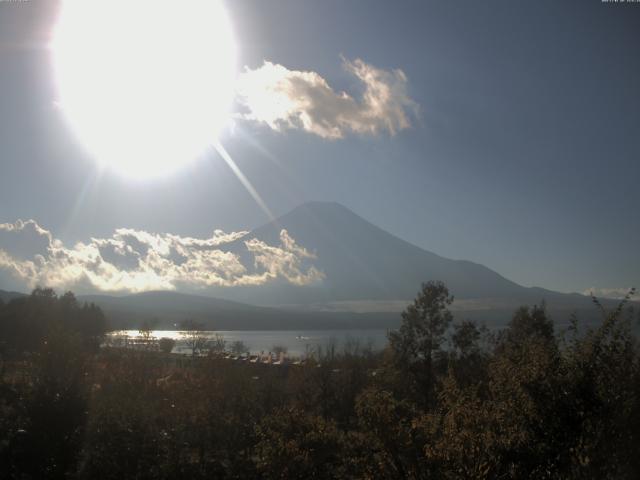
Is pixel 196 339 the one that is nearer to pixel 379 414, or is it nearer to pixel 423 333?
pixel 423 333

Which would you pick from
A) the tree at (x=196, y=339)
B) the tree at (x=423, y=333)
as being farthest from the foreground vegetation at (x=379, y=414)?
the tree at (x=196, y=339)

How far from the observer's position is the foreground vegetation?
19.5 ft

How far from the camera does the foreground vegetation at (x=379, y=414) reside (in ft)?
19.5

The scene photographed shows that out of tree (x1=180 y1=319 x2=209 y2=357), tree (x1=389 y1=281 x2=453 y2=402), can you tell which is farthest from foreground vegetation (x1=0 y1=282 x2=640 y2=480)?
tree (x1=180 y1=319 x2=209 y2=357)

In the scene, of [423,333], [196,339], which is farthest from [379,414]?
[196,339]

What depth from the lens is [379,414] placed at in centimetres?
709

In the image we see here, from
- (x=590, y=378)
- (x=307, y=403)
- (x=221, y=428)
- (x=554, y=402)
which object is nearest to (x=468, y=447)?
(x=554, y=402)

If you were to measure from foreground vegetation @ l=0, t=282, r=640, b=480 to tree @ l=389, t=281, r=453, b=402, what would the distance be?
51 mm

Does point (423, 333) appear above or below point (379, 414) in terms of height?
above

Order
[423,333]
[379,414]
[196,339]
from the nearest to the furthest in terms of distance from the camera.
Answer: [379,414], [423,333], [196,339]

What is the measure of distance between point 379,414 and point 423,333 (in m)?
13.1

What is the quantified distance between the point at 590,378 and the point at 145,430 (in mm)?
11262

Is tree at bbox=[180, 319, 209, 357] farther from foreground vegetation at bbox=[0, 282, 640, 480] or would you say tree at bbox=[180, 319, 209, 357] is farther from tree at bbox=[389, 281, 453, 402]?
A: tree at bbox=[389, 281, 453, 402]

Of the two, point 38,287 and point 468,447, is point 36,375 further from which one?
point 38,287
